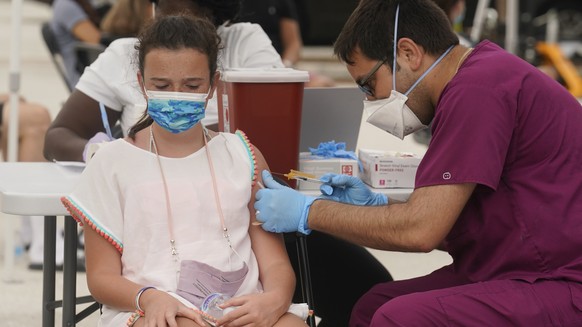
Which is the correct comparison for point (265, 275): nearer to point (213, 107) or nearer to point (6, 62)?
point (213, 107)

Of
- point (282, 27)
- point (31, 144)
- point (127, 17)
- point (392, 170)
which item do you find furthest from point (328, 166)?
→ point (282, 27)

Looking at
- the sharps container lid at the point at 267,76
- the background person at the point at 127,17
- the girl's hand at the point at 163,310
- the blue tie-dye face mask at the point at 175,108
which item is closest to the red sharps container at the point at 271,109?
the sharps container lid at the point at 267,76

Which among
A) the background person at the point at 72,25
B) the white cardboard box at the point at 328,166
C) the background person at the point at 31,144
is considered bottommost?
the background person at the point at 31,144

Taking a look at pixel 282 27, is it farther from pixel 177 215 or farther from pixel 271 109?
pixel 177 215

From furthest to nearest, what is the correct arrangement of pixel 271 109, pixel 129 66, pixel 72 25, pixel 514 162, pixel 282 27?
pixel 282 27 < pixel 72 25 < pixel 129 66 < pixel 271 109 < pixel 514 162

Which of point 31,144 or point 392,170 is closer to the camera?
point 392,170

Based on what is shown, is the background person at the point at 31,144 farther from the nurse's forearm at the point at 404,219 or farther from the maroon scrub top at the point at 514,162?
the maroon scrub top at the point at 514,162

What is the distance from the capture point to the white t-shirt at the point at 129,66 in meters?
3.47

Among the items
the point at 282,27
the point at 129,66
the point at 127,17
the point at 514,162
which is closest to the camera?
the point at 514,162

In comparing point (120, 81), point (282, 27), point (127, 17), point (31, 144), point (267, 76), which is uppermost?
point (267, 76)

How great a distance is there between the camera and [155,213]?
8.32 feet

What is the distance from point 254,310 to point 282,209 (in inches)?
10.9

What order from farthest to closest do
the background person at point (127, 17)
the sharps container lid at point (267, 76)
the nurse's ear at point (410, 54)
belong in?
the background person at point (127, 17) < the sharps container lid at point (267, 76) < the nurse's ear at point (410, 54)

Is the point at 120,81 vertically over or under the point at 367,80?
under
